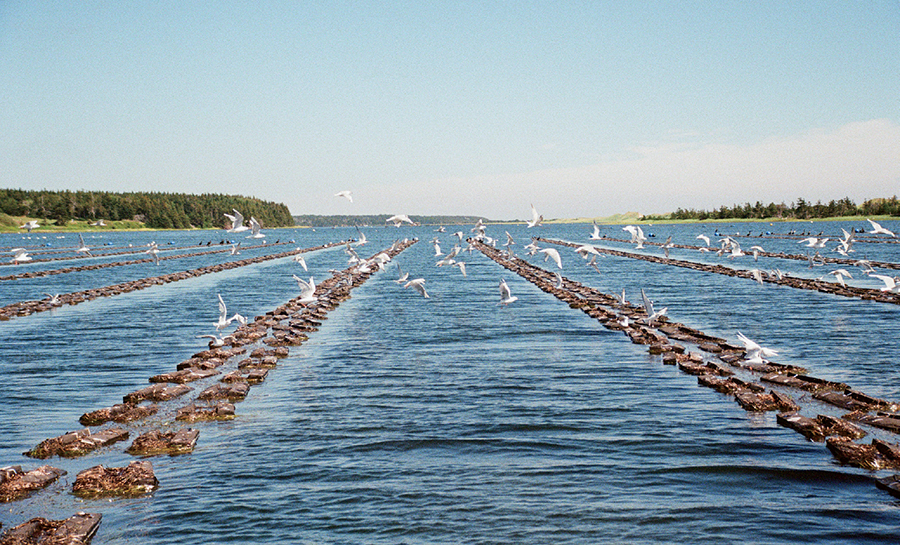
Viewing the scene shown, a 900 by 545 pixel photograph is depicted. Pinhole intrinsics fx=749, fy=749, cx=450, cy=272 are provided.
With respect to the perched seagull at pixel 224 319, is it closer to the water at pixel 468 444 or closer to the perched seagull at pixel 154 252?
the water at pixel 468 444

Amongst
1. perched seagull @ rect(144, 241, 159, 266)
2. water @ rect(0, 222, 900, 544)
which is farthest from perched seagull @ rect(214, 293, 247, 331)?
perched seagull @ rect(144, 241, 159, 266)

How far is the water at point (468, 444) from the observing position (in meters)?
9.62

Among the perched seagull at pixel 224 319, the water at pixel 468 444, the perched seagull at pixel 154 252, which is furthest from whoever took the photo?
Answer: the perched seagull at pixel 154 252

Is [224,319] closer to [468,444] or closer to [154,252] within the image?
[468,444]

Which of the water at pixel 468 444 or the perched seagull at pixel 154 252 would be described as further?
the perched seagull at pixel 154 252

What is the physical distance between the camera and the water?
962 cm

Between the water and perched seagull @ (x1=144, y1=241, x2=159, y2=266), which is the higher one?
perched seagull @ (x1=144, y1=241, x2=159, y2=266)

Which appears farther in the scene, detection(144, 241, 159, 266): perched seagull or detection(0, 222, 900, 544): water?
detection(144, 241, 159, 266): perched seagull

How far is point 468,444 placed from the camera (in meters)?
12.9

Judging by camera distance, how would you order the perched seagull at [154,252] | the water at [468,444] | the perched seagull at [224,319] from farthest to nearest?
the perched seagull at [154,252] → the perched seagull at [224,319] → the water at [468,444]

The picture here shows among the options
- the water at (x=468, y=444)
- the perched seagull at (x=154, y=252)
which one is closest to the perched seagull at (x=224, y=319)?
the water at (x=468, y=444)

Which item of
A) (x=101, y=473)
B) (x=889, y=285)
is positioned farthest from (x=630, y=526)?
(x=889, y=285)

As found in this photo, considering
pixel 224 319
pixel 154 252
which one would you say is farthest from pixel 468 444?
pixel 154 252

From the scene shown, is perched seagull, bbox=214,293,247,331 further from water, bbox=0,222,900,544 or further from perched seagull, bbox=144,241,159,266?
perched seagull, bbox=144,241,159,266
